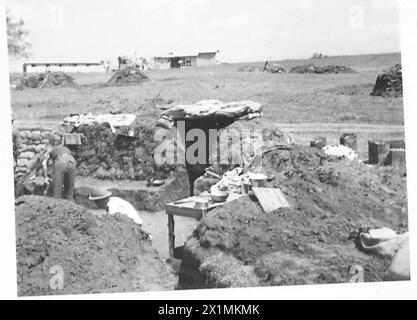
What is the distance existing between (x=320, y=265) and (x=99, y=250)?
2.45m

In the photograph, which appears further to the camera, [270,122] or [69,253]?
[270,122]

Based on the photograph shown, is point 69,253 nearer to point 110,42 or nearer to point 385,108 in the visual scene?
point 110,42

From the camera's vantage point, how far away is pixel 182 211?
23.0 ft

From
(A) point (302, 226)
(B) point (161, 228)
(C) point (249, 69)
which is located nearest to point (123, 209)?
(B) point (161, 228)

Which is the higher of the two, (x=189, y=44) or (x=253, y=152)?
(x=189, y=44)

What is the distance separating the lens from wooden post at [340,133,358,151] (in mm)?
7180

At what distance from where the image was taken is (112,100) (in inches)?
282

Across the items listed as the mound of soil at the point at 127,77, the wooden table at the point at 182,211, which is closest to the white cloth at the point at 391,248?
the wooden table at the point at 182,211

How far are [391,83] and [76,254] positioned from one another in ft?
13.3

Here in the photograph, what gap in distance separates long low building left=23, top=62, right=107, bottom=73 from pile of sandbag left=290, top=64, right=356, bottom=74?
7.39 ft

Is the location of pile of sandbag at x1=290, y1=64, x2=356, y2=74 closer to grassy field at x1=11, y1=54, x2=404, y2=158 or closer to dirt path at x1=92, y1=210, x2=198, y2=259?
grassy field at x1=11, y1=54, x2=404, y2=158

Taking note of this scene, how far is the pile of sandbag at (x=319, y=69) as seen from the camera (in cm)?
719

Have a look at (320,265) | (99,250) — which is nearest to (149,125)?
(99,250)

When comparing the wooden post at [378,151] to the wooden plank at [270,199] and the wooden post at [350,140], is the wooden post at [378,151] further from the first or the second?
the wooden plank at [270,199]
